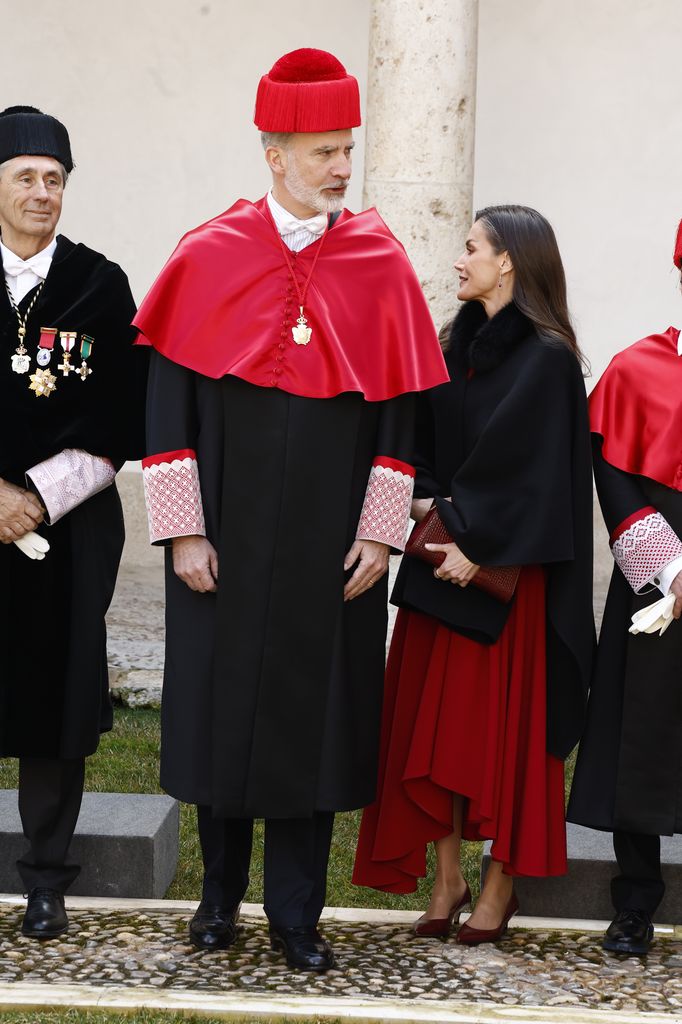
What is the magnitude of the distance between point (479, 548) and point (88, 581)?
3.43 feet

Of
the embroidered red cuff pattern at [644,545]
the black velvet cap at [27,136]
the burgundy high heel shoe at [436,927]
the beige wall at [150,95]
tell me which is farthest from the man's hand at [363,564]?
the beige wall at [150,95]

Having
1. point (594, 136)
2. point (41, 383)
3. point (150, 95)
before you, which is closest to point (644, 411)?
point (41, 383)

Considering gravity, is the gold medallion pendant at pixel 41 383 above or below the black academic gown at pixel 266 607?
above

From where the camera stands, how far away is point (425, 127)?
25.6 ft

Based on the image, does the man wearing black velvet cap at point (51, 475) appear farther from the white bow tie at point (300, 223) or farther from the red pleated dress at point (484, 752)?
the red pleated dress at point (484, 752)

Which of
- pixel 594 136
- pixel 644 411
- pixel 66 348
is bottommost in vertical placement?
pixel 644 411

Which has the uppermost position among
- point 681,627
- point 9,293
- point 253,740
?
point 9,293

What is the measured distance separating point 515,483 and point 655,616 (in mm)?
494

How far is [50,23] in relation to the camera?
985 centimetres

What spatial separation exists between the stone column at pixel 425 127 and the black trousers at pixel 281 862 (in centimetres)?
411

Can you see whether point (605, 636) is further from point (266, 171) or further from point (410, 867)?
point (266, 171)

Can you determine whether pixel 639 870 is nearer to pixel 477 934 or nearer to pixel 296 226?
pixel 477 934

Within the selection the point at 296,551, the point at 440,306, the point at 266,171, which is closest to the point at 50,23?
the point at 266,171

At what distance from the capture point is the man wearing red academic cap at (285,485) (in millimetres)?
4016
